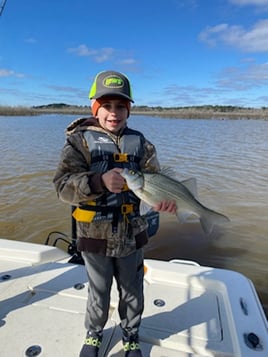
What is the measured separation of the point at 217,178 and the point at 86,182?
32.7 ft

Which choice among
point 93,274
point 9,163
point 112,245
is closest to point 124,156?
point 112,245

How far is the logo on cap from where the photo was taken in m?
2.12

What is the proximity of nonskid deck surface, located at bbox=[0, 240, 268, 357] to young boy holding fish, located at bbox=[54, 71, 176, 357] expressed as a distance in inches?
9.5

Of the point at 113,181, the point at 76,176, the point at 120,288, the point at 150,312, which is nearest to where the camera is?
the point at 113,181

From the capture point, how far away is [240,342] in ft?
7.61

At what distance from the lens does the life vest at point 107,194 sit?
214 centimetres

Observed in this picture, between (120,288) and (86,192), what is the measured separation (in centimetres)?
84

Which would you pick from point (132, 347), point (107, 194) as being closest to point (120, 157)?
point (107, 194)

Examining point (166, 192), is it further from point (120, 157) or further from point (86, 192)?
point (86, 192)

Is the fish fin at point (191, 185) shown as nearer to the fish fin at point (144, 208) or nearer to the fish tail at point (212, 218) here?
the fish tail at point (212, 218)

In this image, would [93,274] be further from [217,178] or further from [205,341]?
[217,178]

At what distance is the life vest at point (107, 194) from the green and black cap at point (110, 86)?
27cm

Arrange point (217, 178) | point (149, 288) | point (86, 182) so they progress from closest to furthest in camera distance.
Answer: point (86, 182), point (149, 288), point (217, 178)

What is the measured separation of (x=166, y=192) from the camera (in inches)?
83.4
